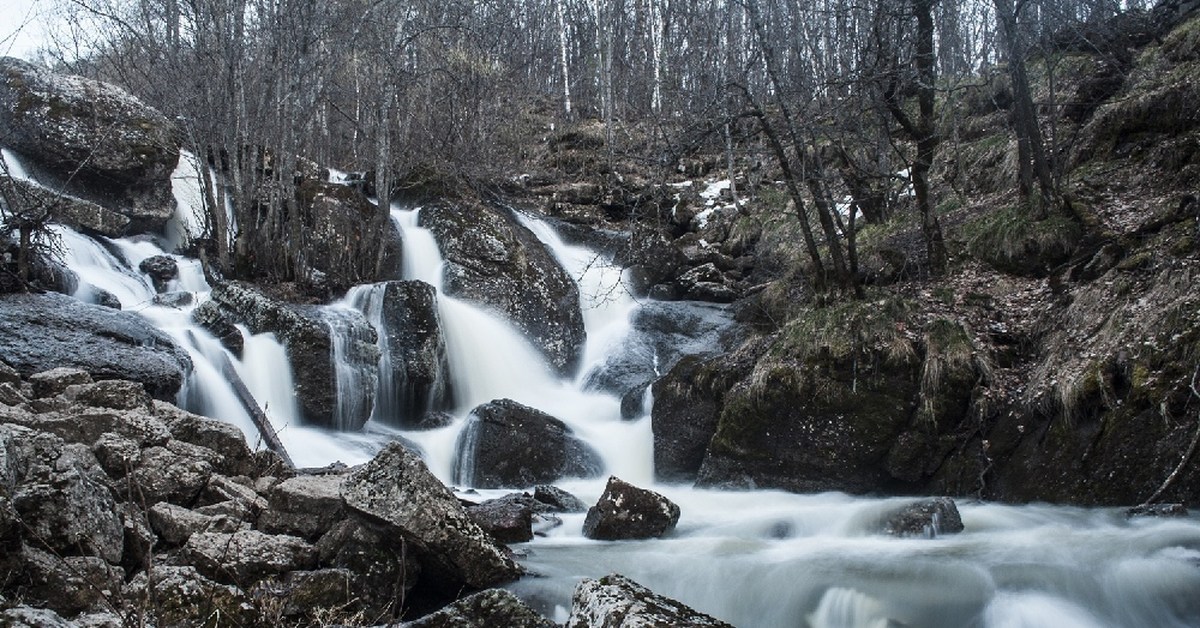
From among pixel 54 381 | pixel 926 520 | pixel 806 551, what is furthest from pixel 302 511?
pixel 926 520

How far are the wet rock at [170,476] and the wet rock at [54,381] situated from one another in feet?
5.98

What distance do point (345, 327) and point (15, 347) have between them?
415 centimetres

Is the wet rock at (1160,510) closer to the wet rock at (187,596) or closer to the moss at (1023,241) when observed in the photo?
the moss at (1023,241)

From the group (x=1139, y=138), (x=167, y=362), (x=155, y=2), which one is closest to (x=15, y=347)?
(x=167, y=362)

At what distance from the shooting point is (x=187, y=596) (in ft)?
13.5

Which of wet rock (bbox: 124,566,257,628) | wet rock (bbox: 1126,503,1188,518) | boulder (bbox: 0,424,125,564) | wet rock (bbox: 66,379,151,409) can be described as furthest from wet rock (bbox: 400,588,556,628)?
wet rock (bbox: 1126,503,1188,518)

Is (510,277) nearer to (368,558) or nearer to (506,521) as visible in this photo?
(506,521)

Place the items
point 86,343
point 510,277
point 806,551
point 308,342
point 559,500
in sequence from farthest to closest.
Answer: point 510,277 → point 308,342 → point 559,500 → point 86,343 → point 806,551

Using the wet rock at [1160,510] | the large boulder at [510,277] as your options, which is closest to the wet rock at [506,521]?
the wet rock at [1160,510]

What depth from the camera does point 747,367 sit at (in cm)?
978

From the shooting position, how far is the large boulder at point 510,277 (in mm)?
14656

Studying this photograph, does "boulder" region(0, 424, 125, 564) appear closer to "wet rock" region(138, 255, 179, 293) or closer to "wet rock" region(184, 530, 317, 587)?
"wet rock" region(184, 530, 317, 587)

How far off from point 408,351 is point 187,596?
8.12 meters

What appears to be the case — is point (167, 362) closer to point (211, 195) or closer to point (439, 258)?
point (211, 195)
